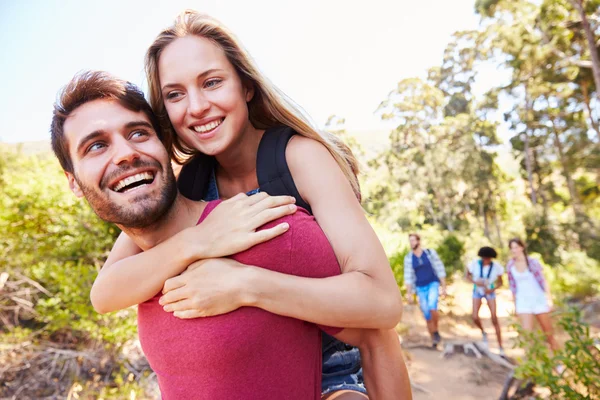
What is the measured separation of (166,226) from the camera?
1.24 m

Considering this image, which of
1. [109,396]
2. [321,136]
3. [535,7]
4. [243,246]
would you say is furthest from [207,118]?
[535,7]

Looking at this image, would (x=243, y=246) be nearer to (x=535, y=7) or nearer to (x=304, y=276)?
(x=304, y=276)

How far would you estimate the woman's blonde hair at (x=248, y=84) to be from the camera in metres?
1.43

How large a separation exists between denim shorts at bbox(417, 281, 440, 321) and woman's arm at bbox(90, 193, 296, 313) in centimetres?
621

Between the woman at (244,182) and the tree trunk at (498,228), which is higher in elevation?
the woman at (244,182)

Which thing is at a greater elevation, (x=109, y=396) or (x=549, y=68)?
(x=549, y=68)

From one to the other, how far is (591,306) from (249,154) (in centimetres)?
1182

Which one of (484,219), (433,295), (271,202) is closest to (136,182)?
(271,202)

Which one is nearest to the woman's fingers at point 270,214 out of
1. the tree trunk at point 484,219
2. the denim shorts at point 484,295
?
the denim shorts at point 484,295

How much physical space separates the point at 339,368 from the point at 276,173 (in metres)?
0.64

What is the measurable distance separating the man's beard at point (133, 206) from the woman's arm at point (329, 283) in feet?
0.72

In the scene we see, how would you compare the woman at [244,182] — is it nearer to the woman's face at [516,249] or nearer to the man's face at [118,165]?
the man's face at [118,165]

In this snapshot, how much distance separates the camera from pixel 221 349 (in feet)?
2.96

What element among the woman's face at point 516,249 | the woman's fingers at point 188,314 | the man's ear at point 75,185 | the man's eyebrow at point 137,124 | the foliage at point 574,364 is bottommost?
the woman's face at point 516,249
